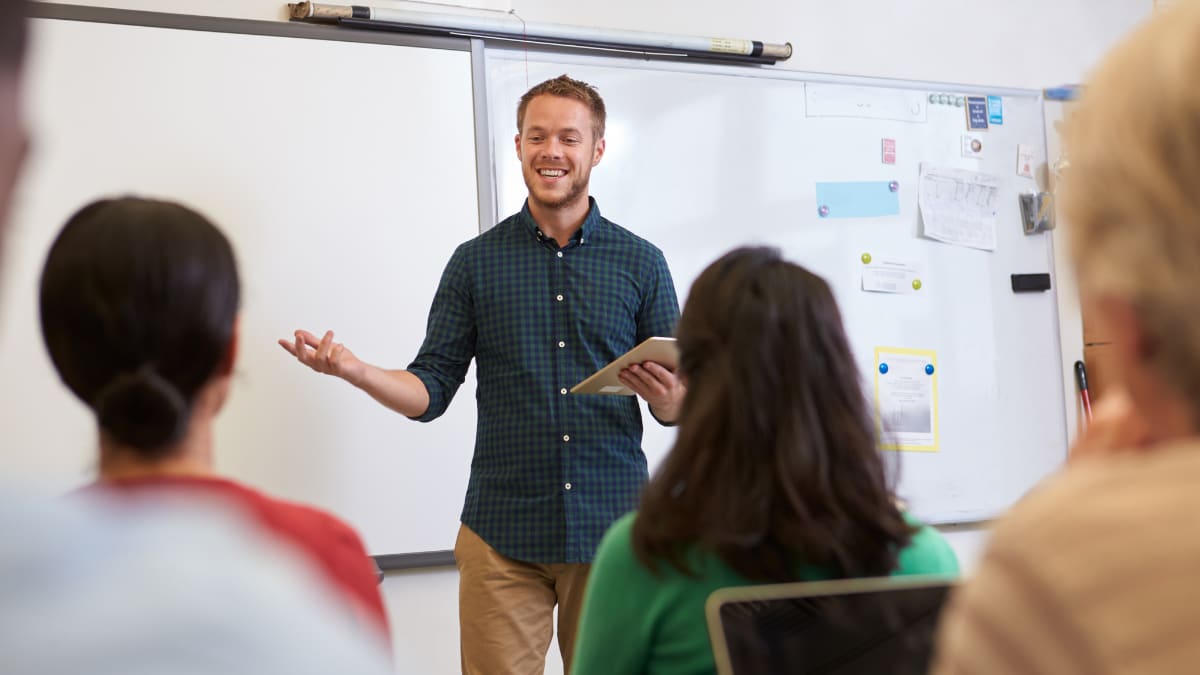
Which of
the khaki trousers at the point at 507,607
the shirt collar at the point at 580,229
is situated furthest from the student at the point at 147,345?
the shirt collar at the point at 580,229

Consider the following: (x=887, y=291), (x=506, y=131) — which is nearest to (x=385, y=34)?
(x=506, y=131)

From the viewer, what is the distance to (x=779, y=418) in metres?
1.27

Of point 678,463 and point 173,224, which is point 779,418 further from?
point 173,224

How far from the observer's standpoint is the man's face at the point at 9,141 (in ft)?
1.62

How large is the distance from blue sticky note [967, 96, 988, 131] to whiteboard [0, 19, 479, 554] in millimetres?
1775

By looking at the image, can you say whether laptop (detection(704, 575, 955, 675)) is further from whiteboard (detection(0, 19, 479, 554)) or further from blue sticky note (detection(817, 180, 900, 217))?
blue sticky note (detection(817, 180, 900, 217))

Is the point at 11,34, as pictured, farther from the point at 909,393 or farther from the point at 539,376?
the point at 909,393

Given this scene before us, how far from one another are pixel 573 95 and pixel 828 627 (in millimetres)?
2047

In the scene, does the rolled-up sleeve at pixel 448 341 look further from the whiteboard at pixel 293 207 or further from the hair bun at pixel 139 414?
the hair bun at pixel 139 414

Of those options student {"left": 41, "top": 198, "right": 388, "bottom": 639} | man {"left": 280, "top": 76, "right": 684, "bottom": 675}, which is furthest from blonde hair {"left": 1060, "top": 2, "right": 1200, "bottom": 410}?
man {"left": 280, "top": 76, "right": 684, "bottom": 675}

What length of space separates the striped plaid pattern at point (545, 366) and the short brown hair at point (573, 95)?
229 mm

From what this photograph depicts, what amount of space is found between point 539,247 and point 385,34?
30.8 inches

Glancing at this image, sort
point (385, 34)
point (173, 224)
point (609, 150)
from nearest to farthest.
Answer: point (173, 224), point (385, 34), point (609, 150)

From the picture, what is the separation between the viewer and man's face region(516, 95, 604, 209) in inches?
Answer: 110
